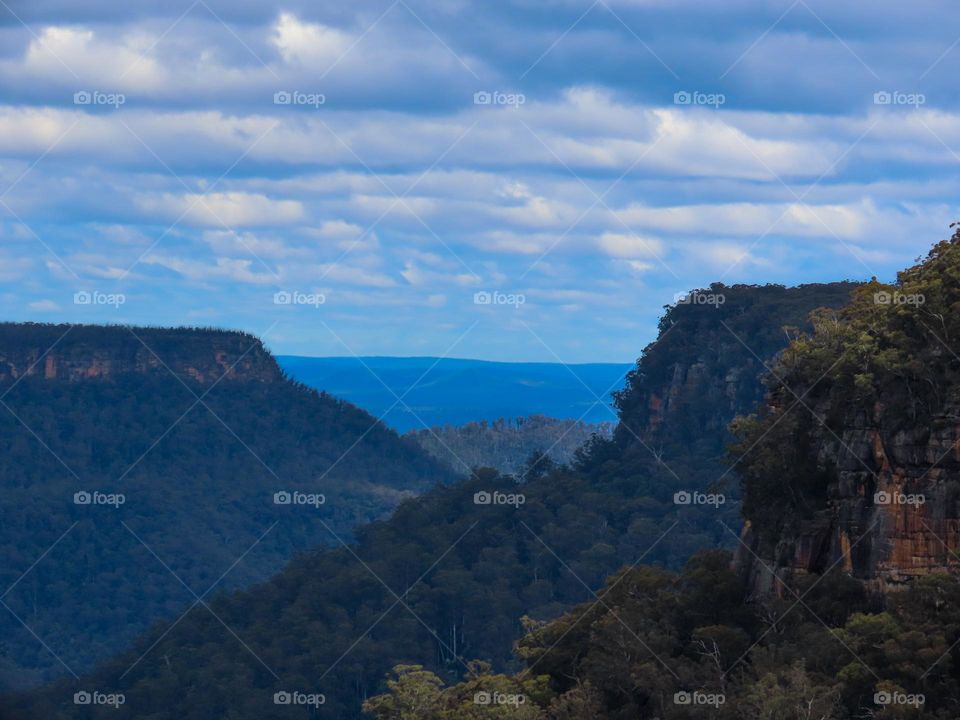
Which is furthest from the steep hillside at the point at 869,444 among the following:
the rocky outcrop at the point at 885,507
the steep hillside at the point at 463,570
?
the steep hillside at the point at 463,570

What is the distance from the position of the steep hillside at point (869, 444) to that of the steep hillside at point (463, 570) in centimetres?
4837

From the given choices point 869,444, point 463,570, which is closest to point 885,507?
point 869,444

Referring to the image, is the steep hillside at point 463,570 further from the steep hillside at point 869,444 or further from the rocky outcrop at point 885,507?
the rocky outcrop at point 885,507

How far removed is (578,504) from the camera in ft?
410

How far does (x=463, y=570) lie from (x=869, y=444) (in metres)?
68.3

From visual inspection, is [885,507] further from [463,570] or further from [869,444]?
[463,570]

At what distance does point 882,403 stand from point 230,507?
154676mm

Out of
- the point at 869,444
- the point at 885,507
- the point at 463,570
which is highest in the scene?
the point at 463,570

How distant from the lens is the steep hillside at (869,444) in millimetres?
48531

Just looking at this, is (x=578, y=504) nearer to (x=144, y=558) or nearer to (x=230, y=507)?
(x=144, y=558)

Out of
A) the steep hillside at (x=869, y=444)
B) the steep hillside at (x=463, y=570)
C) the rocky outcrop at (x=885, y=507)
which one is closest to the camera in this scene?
the rocky outcrop at (x=885, y=507)

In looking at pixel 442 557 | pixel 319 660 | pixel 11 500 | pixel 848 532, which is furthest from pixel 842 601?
pixel 11 500

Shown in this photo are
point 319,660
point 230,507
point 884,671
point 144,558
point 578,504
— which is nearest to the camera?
point 884,671

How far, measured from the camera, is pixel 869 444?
1987 inches
